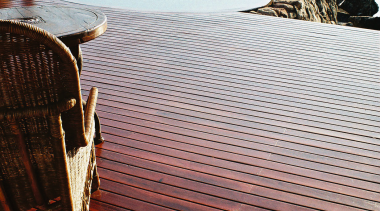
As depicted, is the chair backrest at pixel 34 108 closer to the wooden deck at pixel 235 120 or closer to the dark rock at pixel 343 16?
the wooden deck at pixel 235 120

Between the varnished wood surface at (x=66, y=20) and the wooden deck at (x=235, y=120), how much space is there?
0.73 metres

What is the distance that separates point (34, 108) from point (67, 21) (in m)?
0.97

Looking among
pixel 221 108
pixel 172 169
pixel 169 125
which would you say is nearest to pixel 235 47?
pixel 221 108

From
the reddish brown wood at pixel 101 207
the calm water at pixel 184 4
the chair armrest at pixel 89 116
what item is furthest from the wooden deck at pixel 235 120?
the calm water at pixel 184 4

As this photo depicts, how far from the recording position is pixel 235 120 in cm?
256

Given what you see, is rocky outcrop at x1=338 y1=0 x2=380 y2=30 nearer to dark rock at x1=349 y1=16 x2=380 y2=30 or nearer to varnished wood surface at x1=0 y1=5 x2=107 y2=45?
dark rock at x1=349 y1=16 x2=380 y2=30

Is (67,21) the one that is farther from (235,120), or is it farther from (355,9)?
(355,9)

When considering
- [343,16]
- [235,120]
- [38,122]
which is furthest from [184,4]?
[343,16]

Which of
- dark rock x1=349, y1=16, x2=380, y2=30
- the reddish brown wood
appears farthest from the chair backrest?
dark rock x1=349, y1=16, x2=380, y2=30

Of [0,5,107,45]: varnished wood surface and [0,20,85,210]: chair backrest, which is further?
[0,5,107,45]: varnished wood surface

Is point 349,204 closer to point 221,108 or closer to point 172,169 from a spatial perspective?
point 172,169

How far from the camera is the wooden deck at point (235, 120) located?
1.87m

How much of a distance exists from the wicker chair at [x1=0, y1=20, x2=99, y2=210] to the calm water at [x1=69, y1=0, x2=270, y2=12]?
4.65 meters

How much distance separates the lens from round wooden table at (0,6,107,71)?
1671mm
